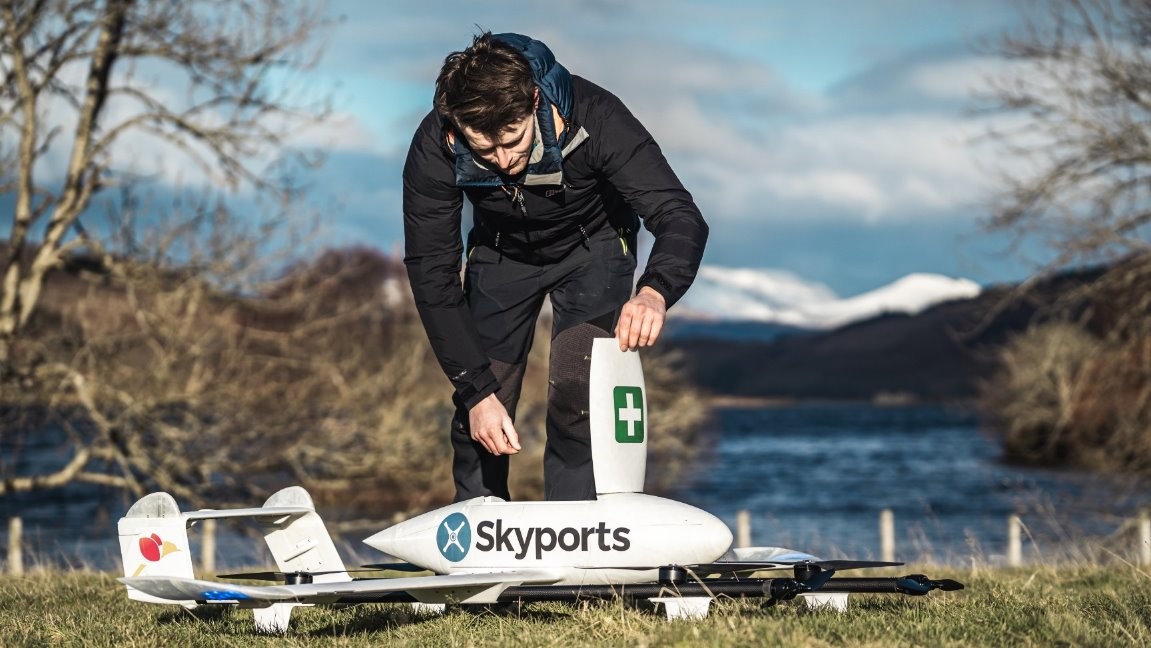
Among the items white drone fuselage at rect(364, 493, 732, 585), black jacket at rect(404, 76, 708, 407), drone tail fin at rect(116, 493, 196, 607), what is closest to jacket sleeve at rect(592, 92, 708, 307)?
black jacket at rect(404, 76, 708, 407)

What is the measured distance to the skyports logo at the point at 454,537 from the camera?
5031 mm

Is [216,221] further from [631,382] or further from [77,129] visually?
[631,382]

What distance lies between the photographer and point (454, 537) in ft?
16.6

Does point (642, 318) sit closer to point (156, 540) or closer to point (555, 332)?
point (555, 332)

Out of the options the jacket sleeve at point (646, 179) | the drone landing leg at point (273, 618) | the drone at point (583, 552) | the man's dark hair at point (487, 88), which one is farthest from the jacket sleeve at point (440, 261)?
the drone landing leg at point (273, 618)

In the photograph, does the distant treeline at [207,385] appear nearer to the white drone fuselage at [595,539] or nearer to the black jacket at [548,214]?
the black jacket at [548,214]

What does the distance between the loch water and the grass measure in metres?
2.06

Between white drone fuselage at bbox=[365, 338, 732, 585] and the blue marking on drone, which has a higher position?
white drone fuselage at bbox=[365, 338, 732, 585]

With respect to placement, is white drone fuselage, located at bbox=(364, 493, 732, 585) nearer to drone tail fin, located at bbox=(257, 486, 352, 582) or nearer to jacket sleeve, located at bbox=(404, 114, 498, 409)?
jacket sleeve, located at bbox=(404, 114, 498, 409)

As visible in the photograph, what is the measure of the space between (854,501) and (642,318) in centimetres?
5084

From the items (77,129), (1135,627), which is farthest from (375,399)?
(1135,627)

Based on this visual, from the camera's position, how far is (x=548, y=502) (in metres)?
5.03

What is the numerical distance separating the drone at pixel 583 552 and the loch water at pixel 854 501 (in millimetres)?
2862

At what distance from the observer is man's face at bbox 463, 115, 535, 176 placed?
15.3ft
